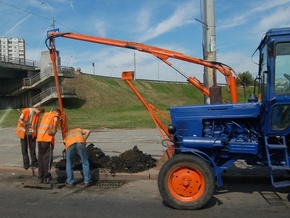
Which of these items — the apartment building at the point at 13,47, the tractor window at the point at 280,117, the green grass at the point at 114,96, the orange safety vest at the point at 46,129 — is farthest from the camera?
the apartment building at the point at 13,47

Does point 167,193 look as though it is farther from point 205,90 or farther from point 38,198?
point 205,90

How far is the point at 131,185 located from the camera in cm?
800

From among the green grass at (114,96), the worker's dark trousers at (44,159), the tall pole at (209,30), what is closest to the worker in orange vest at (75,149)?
the worker's dark trousers at (44,159)

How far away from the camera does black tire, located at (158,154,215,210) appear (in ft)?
19.6

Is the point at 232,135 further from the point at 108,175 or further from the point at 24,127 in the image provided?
the point at 24,127

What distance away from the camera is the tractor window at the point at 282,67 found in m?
5.91

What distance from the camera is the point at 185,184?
6039 millimetres

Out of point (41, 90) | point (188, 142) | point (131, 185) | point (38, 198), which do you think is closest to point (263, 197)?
point (188, 142)

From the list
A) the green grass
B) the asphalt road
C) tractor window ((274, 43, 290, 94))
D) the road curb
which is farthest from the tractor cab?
the green grass

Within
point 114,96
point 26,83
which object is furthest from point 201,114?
point 114,96

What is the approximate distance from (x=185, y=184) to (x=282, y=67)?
8.11 ft

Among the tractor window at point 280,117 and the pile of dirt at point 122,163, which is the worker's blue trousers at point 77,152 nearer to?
the pile of dirt at point 122,163

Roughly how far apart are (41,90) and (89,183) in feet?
158

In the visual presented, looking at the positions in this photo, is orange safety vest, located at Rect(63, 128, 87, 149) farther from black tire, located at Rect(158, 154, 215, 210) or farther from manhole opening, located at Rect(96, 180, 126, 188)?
black tire, located at Rect(158, 154, 215, 210)
